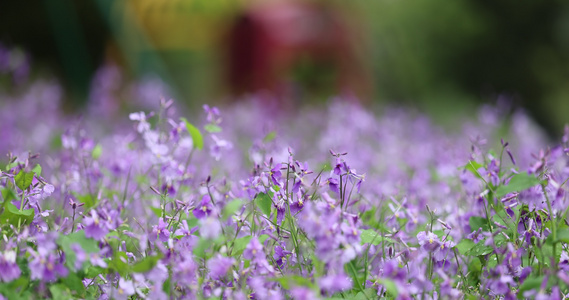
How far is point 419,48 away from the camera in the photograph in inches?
542

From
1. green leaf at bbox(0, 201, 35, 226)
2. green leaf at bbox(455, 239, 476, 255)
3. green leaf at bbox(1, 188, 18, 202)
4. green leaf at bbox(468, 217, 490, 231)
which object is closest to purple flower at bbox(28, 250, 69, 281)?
green leaf at bbox(1, 188, 18, 202)

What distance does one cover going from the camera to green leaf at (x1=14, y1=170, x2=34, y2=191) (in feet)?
9.01

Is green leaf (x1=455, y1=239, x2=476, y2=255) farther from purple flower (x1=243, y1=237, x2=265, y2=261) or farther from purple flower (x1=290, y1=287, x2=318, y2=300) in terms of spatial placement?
purple flower (x1=290, y1=287, x2=318, y2=300)

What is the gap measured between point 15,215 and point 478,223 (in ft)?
6.26

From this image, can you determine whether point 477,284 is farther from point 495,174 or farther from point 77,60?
point 77,60

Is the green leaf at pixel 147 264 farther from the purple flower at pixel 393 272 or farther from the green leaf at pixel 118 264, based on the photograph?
the purple flower at pixel 393 272

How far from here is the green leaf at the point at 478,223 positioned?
303 cm

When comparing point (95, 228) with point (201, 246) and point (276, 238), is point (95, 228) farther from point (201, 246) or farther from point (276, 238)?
point (276, 238)

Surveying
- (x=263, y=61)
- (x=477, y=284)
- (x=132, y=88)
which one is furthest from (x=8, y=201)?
(x=263, y=61)

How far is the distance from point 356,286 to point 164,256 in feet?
2.47

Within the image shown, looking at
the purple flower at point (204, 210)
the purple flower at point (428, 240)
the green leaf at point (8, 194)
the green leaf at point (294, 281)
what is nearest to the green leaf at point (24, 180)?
the green leaf at point (8, 194)

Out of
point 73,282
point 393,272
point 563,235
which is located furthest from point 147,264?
point 563,235

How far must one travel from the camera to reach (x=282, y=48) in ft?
36.2

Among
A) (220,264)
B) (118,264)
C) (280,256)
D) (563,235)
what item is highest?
(563,235)
